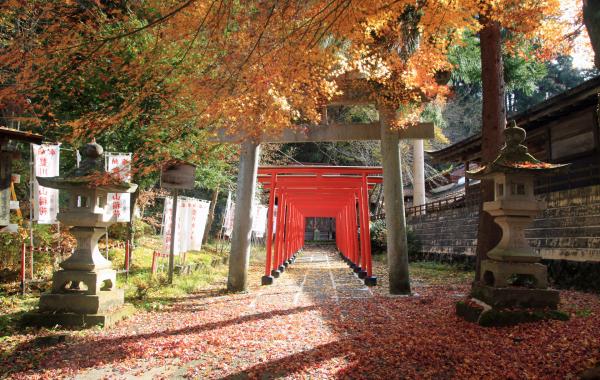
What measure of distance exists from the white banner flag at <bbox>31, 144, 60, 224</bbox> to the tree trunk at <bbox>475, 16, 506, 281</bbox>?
8.47 metres

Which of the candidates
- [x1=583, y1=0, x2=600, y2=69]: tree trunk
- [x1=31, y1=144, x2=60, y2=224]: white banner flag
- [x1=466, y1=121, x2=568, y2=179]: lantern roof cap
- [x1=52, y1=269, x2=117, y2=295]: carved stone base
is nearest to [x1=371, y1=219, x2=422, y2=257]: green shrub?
[x1=466, y1=121, x2=568, y2=179]: lantern roof cap

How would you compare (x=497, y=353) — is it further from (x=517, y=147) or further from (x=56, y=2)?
(x=56, y=2)

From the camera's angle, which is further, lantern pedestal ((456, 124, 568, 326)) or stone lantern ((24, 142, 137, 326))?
stone lantern ((24, 142, 137, 326))

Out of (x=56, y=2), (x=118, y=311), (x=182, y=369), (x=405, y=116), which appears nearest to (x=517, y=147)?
(x=405, y=116)

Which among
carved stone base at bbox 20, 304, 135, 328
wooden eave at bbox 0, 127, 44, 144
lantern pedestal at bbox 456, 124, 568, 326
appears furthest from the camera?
wooden eave at bbox 0, 127, 44, 144

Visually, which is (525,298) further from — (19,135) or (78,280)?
(19,135)

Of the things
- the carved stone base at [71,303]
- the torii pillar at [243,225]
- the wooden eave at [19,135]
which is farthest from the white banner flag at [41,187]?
the torii pillar at [243,225]

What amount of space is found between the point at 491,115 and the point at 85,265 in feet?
23.8

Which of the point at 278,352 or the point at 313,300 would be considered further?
the point at 313,300

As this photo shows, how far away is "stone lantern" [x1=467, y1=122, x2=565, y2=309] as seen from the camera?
18.4 feet

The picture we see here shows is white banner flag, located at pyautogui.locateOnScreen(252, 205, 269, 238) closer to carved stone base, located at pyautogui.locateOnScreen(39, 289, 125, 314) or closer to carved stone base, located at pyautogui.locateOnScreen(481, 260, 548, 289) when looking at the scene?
carved stone base, located at pyautogui.locateOnScreen(39, 289, 125, 314)

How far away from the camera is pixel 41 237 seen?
9672mm

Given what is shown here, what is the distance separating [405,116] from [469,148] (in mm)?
6479

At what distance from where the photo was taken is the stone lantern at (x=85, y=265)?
239 inches
